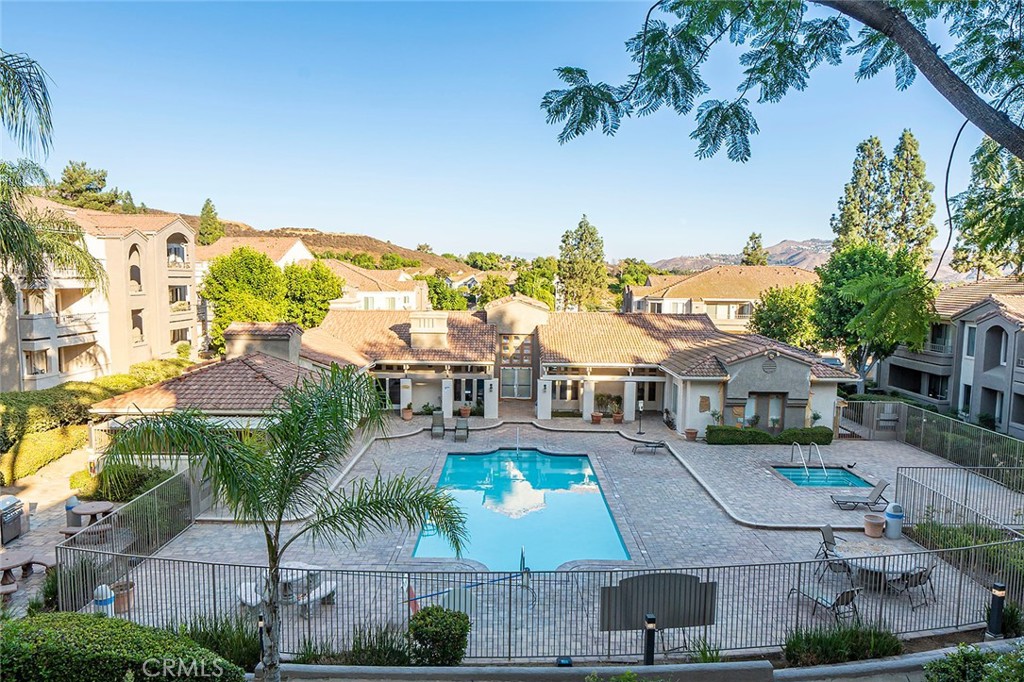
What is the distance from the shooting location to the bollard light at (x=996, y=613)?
10734mm

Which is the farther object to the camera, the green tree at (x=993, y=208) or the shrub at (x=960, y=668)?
the shrub at (x=960, y=668)

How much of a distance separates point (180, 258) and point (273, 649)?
136 feet

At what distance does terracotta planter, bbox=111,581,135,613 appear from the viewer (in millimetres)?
11531

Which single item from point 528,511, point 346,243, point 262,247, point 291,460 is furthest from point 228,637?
point 346,243

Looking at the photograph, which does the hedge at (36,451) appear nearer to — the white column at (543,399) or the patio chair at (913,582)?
the white column at (543,399)

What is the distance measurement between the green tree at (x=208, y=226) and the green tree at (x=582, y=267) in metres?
81.4

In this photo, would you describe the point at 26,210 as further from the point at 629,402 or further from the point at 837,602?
the point at 629,402

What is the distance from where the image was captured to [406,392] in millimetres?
30938

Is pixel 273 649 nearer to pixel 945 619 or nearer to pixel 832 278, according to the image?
pixel 945 619

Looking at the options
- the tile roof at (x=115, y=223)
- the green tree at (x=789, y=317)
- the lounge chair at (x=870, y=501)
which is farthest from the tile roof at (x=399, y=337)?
the green tree at (x=789, y=317)

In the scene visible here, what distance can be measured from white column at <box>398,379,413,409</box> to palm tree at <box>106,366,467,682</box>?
69.7 ft

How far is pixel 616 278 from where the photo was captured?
124125 millimetres

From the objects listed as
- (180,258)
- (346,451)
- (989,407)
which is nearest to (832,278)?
(989,407)

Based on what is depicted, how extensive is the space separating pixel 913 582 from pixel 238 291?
41.6m
